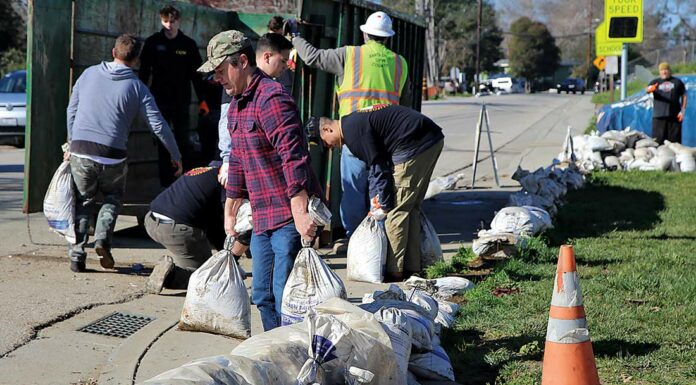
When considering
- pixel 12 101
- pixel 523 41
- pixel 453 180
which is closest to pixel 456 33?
pixel 523 41

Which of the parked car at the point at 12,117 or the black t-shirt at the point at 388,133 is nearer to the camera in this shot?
the black t-shirt at the point at 388,133

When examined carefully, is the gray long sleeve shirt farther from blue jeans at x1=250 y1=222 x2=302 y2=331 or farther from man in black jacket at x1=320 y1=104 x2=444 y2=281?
blue jeans at x1=250 y1=222 x2=302 y2=331

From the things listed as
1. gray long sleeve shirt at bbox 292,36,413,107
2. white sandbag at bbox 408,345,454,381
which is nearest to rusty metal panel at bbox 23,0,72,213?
gray long sleeve shirt at bbox 292,36,413,107

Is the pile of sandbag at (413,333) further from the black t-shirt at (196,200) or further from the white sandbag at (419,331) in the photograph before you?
the black t-shirt at (196,200)

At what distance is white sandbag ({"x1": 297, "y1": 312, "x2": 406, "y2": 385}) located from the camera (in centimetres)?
430

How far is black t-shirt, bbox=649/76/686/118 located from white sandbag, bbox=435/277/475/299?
12519 millimetres

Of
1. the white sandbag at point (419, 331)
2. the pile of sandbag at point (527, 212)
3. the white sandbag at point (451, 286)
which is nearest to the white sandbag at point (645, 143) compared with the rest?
the pile of sandbag at point (527, 212)

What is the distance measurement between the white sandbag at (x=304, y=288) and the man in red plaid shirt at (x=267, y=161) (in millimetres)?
109

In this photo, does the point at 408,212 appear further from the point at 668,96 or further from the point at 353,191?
the point at 668,96

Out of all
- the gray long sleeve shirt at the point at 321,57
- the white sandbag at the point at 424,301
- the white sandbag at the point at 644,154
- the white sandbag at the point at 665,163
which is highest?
the gray long sleeve shirt at the point at 321,57

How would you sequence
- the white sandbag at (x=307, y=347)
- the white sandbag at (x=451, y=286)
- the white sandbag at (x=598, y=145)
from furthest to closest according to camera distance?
the white sandbag at (x=598, y=145) → the white sandbag at (x=451, y=286) → the white sandbag at (x=307, y=347)

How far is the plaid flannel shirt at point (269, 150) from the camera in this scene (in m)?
4.95

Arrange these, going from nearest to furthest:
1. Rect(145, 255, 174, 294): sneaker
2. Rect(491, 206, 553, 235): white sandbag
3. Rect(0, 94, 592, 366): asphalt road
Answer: Rect(0, 94, 592, 366): asphalt road
Rect(145, 255, 174, 294): sneaker
Rect(491, 206, 553, 235): white sandbag

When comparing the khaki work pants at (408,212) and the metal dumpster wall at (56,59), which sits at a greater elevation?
the metal dumpster wall at (56,59)
